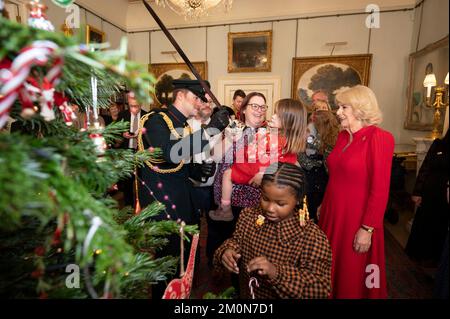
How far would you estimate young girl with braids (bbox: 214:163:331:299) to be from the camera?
3.78ft

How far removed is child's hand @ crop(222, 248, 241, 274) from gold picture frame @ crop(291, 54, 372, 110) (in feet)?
16.7

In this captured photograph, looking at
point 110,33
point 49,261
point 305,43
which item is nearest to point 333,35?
point 305,43

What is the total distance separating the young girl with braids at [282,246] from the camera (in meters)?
1.15

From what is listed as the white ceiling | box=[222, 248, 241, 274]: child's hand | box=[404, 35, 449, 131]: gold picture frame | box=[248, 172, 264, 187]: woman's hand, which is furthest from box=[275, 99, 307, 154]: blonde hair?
the white ceiling

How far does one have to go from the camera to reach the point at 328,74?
18.7 feet

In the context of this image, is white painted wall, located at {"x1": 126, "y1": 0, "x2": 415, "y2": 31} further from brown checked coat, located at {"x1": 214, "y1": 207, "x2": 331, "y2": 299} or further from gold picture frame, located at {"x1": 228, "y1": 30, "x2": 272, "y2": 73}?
brown checked coat, located at {"x1": 214, "y1": 207, "x2": 331, "y2": 299}

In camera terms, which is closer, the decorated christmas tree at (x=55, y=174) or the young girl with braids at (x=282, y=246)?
the decorated christmas tree at (x=55, y=174)

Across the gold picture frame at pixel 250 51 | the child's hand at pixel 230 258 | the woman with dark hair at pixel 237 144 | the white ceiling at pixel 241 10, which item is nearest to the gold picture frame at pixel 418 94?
the white ceiling at pixel 241 10

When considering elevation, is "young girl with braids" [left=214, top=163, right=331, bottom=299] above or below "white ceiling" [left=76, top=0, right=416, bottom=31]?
below

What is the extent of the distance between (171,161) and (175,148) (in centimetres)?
10

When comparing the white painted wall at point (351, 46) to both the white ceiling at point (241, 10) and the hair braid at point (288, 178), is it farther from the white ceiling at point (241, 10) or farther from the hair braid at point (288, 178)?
the hair braid at point (288, 178)

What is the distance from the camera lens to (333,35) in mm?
5629

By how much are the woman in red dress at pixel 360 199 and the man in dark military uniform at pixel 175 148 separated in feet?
3.24

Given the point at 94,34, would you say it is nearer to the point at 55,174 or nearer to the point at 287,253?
the point at 287,253
